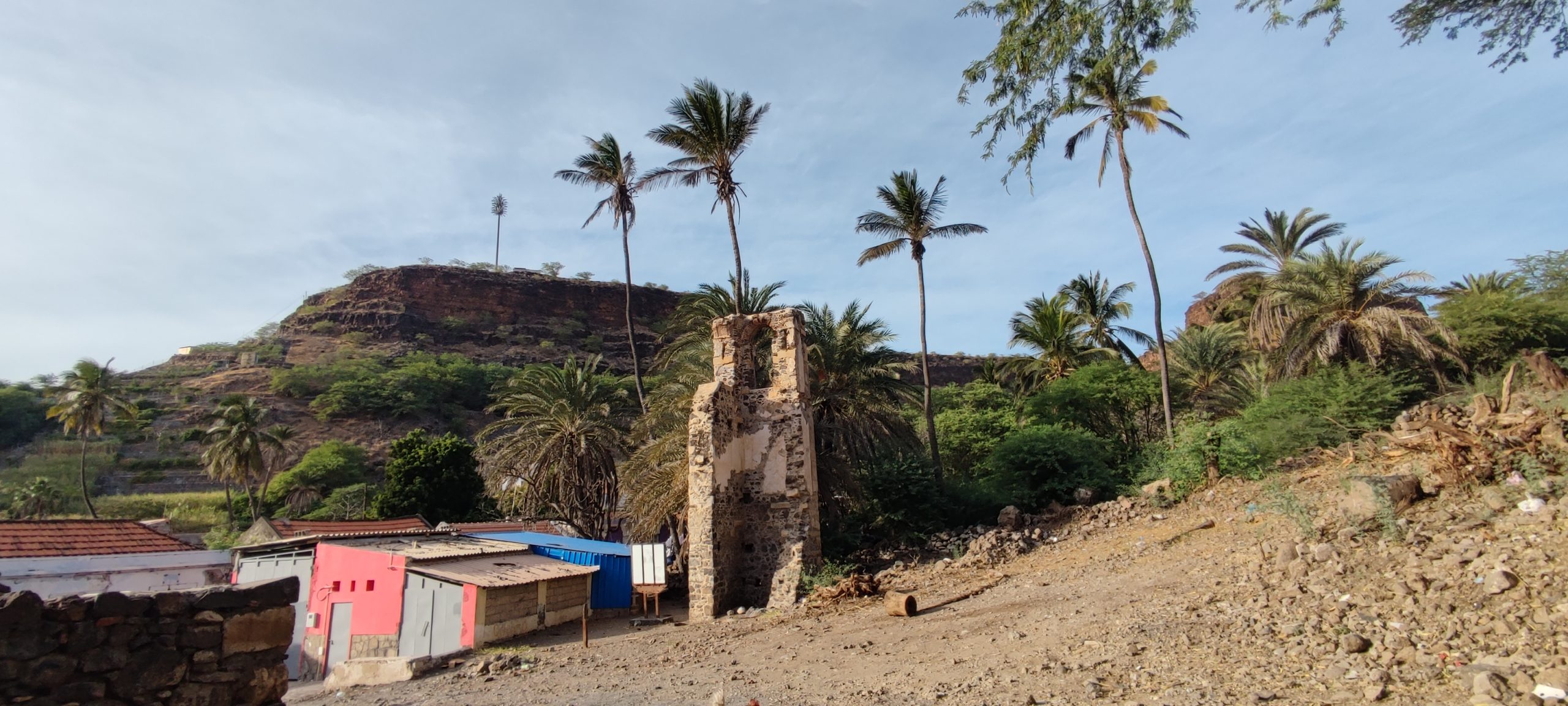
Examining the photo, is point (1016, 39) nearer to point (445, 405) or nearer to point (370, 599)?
point (370, 599)

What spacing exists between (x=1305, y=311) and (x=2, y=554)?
28945 mm

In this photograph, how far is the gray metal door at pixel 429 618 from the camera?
1318 cm

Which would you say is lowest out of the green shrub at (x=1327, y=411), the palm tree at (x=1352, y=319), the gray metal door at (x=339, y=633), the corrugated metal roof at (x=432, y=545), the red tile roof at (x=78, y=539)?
the gray metal door at (x=339, y=633)

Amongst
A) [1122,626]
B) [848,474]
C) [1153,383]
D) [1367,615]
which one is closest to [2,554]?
[848,474]

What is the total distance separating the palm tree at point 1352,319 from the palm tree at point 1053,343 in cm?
843

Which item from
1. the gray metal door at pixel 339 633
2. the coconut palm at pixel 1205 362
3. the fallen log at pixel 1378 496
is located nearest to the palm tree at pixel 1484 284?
the coconut palm at pixel 1205 362

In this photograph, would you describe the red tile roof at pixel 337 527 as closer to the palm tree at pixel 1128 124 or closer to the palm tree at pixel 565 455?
the palm tree at pixel 565 455

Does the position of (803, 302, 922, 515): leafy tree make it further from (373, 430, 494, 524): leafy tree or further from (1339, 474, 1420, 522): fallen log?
(373, 430, 494, 524): leafy tree

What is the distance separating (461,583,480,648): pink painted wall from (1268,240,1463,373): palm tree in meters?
18.2

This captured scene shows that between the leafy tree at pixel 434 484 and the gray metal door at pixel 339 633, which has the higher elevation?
the leafy tree at pixel 434 484

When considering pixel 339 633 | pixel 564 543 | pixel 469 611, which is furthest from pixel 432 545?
pixel 469 611

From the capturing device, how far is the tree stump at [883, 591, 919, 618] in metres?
10.1

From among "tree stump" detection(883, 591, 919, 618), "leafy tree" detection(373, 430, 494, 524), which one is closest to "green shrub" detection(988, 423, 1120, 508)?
"tree stump" detection(883, 591, 919, 618)

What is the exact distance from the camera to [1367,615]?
599cm
